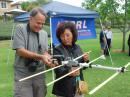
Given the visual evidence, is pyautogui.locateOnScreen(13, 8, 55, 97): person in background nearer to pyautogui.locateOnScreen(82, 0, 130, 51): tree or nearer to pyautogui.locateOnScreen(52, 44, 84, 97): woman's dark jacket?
pyautogui.locateOnScreen(52, 44, 84, 97): woman's dark jacket

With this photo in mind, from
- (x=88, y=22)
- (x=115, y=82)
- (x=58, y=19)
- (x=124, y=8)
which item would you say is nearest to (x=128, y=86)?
(x=115, y=82)

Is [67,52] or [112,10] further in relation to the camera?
[112,10]

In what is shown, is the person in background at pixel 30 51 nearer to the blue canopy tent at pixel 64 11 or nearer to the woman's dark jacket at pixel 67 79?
the woman's dark jacket at pixel 67 79

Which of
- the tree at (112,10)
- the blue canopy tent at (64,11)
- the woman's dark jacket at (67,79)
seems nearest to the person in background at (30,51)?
the woman's dark jacket at (67,79)

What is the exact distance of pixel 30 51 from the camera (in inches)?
165

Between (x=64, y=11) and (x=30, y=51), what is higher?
(x=64, y=11)

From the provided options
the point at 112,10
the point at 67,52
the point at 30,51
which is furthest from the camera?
the point at 112,10

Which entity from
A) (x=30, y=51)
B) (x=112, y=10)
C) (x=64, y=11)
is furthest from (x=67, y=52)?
(x=112, y=10)

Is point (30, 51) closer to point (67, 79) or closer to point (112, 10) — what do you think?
point (67, 79)

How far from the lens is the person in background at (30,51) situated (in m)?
4.09

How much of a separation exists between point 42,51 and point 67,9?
29.8ft

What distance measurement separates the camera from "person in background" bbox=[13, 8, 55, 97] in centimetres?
409

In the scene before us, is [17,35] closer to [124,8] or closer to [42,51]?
[42,51]

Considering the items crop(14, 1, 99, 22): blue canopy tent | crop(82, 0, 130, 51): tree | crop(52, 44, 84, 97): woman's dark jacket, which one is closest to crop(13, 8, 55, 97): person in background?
crop(52, 44, 84, 97): woman's dark jacket
